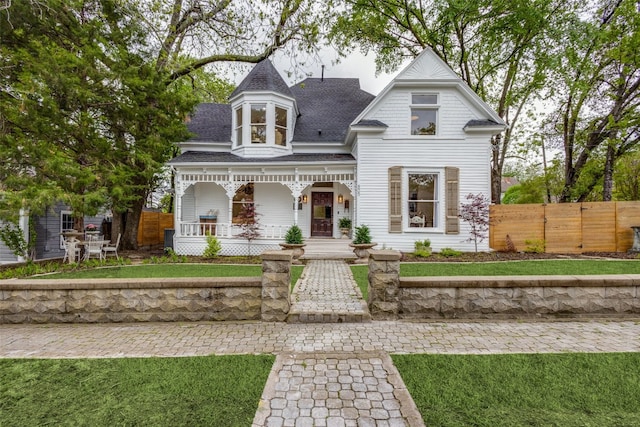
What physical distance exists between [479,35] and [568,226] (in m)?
10.3

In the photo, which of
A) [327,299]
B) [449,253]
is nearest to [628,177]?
[449,253]

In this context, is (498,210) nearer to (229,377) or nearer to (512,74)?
(512,74)

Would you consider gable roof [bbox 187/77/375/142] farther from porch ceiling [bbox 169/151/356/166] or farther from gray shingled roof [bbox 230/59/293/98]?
porch ceiling [bbox 169/151/356/166]

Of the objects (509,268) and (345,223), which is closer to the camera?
(509,268)

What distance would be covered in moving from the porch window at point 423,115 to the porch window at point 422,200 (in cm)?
178

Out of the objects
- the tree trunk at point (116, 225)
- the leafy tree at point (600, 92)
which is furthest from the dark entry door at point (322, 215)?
the leafy tree at point (600, 92)

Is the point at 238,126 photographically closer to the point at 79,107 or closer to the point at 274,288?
the point at 79,107

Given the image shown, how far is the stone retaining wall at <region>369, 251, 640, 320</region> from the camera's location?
4.42 m

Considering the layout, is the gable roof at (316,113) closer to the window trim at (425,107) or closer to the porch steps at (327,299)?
the window trim at (425,107)

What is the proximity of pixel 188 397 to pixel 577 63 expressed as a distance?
19584 mm

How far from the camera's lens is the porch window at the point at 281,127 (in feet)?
43.1

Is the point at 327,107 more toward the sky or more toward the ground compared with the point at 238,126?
more toward the sky

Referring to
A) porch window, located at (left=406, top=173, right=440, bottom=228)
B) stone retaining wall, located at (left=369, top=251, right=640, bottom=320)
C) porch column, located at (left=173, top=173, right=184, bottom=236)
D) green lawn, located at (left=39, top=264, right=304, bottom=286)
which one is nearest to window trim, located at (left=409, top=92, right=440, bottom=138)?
porch window, located at (left=406, top=173, right=440, bottom=228)

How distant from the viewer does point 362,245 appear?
972cm
